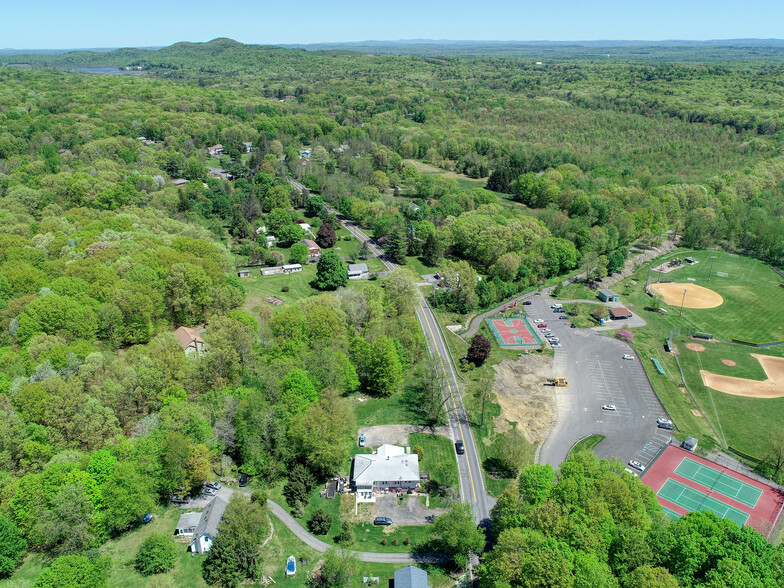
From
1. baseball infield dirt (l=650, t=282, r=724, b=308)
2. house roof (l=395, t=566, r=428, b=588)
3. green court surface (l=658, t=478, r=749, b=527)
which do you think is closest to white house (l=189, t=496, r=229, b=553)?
house roof (l=395, t=566, r=428, b=588)

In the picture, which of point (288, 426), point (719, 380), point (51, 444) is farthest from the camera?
point (719, 380)

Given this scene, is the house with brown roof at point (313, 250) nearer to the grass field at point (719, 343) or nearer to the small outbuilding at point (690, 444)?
the grass field at point (719, 343)

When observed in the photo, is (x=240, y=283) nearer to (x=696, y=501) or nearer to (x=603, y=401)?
(x=603, y=401)

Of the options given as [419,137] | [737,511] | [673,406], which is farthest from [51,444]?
[419,137]

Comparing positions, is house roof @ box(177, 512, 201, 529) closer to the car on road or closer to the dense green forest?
the dense green forest

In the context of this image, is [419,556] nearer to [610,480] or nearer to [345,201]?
[610,480]

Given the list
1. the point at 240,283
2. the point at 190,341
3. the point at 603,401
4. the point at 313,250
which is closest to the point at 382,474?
the point at 603,401

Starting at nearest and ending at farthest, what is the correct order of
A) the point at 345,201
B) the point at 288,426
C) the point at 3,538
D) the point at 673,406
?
the point at 3,538 → the point at 288,426 → the point at 673,406 → the point at 345,201
